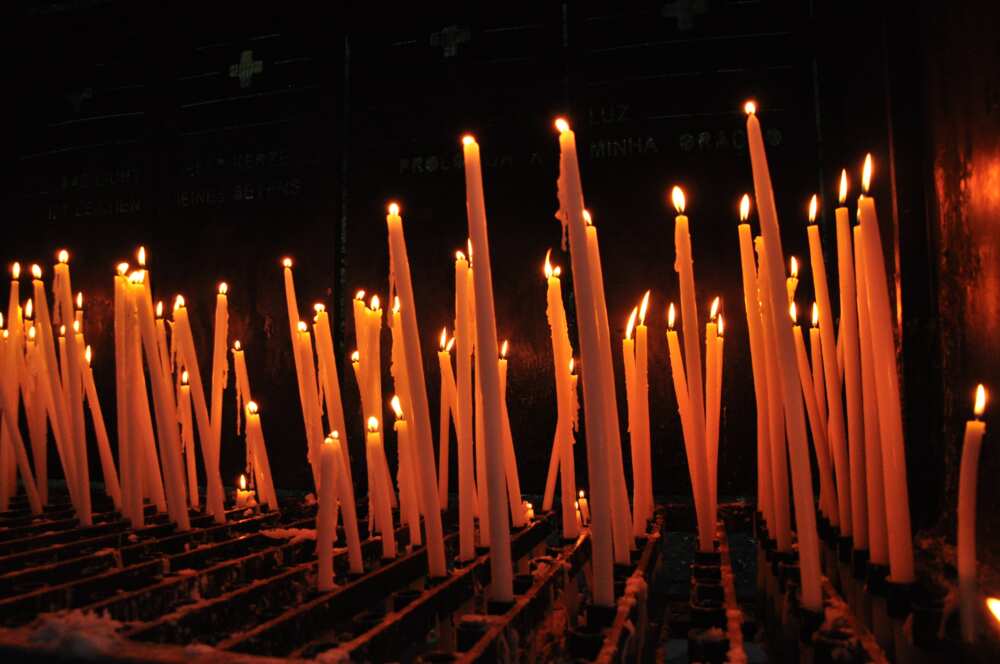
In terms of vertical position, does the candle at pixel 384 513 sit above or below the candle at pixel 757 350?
below

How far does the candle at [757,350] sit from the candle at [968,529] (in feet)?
1.45

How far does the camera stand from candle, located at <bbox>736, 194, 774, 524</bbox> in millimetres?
A: 1402

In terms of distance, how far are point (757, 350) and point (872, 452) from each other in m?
0.29

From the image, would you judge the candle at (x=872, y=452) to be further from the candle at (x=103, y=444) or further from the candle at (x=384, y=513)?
the candle at (x=103, y=444)

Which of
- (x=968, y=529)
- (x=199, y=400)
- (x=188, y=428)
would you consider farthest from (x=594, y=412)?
(x=188, y=428)

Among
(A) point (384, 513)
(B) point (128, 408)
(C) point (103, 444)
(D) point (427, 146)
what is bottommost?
(A) point (384, 513)

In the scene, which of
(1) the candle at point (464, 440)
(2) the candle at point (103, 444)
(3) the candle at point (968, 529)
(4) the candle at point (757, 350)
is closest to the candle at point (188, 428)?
(2) the candle at point (103, 444)

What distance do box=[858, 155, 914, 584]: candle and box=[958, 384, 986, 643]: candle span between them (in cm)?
9

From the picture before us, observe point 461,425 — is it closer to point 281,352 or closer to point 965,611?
point 965,611

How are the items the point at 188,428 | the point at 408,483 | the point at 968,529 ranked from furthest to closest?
the point at 188,428
the point at 408,483
the point at 968,529

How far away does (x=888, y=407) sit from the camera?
3.63 ft

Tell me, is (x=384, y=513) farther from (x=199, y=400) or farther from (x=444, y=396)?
(x=199, y=400)

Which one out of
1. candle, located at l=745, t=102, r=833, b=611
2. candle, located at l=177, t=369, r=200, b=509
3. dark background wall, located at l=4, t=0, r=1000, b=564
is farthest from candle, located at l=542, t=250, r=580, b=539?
candle, located at l=177, t=369, r=200, b=509

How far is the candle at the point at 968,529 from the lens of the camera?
0.94m
